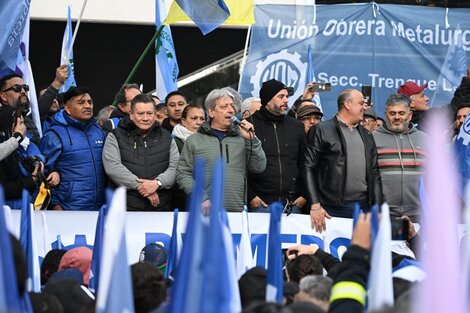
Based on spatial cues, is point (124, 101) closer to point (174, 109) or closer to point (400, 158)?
point (174, 109)

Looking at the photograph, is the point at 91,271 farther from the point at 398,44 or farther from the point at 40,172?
the point at 398,44

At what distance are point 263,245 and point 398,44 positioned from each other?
4888mm

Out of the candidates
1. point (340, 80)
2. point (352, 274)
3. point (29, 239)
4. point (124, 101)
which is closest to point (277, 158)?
point (124, 101)

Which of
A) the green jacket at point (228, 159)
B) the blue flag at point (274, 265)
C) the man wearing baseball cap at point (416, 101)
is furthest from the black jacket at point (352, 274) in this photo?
the man wearing baseball cap at point (416, 101)

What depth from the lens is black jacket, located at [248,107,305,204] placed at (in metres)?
9.53

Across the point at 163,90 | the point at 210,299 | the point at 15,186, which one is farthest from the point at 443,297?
the point at 163,90

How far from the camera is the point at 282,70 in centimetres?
1280

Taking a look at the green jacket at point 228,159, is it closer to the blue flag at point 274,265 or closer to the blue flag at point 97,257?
the blue flag at point 97,257

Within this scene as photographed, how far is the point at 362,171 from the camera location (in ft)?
30.8

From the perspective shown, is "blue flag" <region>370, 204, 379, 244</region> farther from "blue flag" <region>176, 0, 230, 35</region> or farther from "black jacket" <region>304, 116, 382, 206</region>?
"blue flag" <region>176, 0, 230, 35</region>

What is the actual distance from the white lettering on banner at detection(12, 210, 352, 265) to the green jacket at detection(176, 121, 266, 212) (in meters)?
0.21

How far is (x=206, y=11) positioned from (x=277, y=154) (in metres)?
1.89

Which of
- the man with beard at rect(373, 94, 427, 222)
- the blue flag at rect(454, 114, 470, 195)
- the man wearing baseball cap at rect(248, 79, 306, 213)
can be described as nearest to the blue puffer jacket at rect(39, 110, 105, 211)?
the man wearing baseball cap at rect(248, 79, 306, 213)

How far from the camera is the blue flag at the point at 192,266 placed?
3.96 metres
